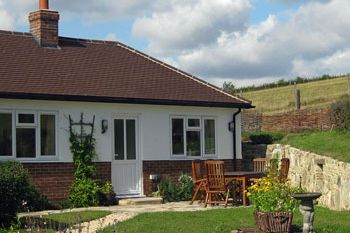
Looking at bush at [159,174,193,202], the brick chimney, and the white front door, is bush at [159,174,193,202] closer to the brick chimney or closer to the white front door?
the white front door

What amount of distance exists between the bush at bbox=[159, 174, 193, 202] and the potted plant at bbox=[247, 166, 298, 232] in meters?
7.24

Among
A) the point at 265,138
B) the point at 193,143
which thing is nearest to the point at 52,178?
the point at 193,143

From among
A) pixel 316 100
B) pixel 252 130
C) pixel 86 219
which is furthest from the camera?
pixel 316 100

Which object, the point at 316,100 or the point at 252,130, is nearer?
the point at 252,130

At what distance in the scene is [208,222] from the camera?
14.1m

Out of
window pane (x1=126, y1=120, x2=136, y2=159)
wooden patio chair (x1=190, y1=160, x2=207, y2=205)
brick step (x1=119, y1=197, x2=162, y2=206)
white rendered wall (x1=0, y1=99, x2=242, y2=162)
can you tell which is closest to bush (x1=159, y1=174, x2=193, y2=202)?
brick step (x1=119, y1=197, x2=162, y2=206)

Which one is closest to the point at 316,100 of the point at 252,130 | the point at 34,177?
the point at 252,130

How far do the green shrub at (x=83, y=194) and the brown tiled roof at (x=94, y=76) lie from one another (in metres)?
2.35

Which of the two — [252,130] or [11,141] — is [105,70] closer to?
[11,141]

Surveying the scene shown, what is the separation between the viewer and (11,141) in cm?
1794

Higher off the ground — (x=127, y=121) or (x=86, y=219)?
(x=127, y=121)

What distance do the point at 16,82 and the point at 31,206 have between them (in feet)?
10.8

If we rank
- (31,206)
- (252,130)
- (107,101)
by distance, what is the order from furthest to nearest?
(252,130)
(107,101)
(31,206)

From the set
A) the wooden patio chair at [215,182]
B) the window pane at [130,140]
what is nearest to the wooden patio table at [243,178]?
the wooden patio chair at [215,182]
